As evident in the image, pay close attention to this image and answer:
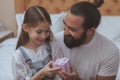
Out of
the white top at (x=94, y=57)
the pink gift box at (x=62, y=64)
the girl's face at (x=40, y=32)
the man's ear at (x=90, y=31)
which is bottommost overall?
the white top at (x=94, y=57)

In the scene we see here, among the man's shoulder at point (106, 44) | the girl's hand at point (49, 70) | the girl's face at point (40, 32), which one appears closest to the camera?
the girl's hand at point (49, 70)

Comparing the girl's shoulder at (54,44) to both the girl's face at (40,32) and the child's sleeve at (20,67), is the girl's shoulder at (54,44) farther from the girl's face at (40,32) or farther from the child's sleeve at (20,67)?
the child's sleeve at (20,67)

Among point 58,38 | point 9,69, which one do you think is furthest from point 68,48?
point 9,69

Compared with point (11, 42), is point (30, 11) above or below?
above

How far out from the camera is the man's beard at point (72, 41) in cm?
162

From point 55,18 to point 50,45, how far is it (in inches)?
56.0

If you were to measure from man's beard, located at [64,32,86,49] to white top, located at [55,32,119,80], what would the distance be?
4 centimetres

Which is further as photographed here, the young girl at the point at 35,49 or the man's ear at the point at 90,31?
the man's ear at the point at 90,31

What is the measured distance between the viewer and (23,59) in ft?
5.06

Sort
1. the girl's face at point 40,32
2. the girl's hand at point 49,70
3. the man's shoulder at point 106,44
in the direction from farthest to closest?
the man's shoulder at point 106,44 → the girl's face at point 40,32 → the girl's hand at point 49,70

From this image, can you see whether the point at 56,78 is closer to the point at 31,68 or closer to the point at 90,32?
the point at 31,68

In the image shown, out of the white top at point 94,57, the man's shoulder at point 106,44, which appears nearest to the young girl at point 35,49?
the white top at point 94,57

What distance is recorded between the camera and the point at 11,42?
3.18 meters

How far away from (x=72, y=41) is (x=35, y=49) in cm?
24
